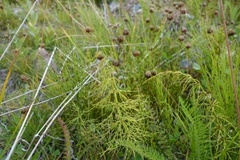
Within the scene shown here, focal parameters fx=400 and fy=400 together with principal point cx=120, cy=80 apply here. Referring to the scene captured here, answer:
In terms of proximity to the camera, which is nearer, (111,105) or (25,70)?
(111,105)

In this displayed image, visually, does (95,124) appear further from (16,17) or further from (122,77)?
(16,17)

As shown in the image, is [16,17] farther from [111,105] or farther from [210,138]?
[210,138]

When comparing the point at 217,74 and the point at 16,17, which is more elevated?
the point at 16,17

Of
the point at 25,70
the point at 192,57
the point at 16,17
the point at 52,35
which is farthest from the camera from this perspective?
the point at 16,17

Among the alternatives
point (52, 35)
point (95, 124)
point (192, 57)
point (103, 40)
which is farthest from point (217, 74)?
point (52, 35)

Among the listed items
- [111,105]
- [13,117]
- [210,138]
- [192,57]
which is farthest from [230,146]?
[13,117]

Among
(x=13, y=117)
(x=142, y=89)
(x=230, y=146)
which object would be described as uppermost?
(x=13, y=117)

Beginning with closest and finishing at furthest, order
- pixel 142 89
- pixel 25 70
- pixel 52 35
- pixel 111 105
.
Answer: pixel 111 105
pixel 142 89
pixel 25 70
pixel 52 35

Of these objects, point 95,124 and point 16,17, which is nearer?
point 95,124

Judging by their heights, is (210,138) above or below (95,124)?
below
